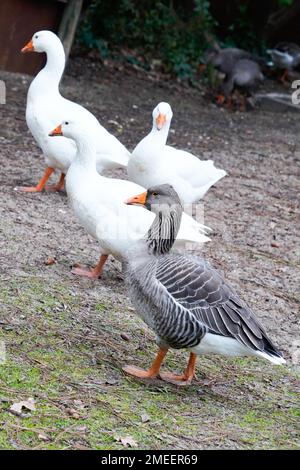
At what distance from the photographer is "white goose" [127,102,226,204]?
6.65 metres

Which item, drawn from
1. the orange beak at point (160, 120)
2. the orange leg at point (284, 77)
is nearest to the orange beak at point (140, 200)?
the orange beak at point (160, 120)

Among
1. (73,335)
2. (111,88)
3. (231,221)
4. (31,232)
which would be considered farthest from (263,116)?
(73,335)

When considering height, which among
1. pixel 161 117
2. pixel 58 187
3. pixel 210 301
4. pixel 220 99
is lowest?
pixel 220 99

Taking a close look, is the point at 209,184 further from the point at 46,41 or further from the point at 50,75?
the point at 46,41

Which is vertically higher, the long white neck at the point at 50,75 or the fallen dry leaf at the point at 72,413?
the long white neck at the point at 50,75

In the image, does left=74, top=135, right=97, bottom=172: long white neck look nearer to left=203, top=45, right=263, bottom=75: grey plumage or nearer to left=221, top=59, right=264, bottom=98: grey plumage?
left=221, top=59, right=264, bottom=98: grey plumage

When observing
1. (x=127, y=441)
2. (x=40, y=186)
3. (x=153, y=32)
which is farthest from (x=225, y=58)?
(x=127, y=441)

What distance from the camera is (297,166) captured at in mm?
10172

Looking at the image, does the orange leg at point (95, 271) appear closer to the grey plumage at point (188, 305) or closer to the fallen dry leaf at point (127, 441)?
the grey plumage at point (188, 305)

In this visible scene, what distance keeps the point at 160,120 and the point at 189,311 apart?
2752 millimetres

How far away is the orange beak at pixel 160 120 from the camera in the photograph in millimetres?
6691

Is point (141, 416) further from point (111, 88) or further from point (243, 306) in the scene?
point (111, 88)

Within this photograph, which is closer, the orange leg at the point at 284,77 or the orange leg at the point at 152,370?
the orange leg at the point at 152,370

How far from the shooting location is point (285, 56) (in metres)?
15.2
